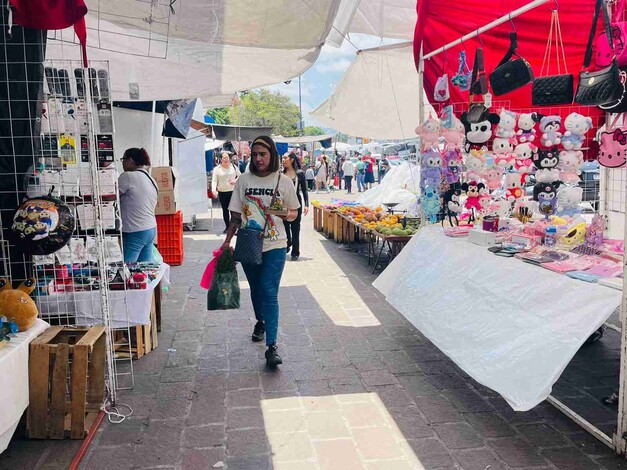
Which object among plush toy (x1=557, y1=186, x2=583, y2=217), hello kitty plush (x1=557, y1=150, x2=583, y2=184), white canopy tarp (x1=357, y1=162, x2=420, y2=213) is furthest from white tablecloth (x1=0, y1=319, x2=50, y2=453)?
white canopy tarp (x1=357, y1=162, x2=420, y2=213)

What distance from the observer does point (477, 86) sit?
15.6 feet

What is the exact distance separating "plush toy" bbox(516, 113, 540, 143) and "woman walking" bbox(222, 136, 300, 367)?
6.88 ft

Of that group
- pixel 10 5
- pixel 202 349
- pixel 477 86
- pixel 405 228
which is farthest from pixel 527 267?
pixel 405 228

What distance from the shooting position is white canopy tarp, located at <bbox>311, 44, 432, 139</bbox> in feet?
25.8

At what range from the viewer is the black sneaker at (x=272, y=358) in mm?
4398

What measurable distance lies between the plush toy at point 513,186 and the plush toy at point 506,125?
39cm

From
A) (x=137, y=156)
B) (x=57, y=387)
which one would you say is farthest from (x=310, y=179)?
(x=57, y=387)

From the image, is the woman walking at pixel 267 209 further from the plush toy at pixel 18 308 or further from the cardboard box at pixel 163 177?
the cardboard box at pixel 163 177

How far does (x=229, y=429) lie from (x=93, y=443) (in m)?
0.80

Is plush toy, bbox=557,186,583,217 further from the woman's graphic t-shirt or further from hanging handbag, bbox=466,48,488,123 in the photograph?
the woman's graphic t-shirt

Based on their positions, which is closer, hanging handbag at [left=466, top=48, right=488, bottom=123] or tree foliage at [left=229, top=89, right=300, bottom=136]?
hanging handbag at [left=466, top=48, right=488, bottom=123]

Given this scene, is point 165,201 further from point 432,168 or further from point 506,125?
point 506,125

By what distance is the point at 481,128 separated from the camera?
15.8ft

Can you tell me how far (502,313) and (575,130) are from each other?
6.47 ft
